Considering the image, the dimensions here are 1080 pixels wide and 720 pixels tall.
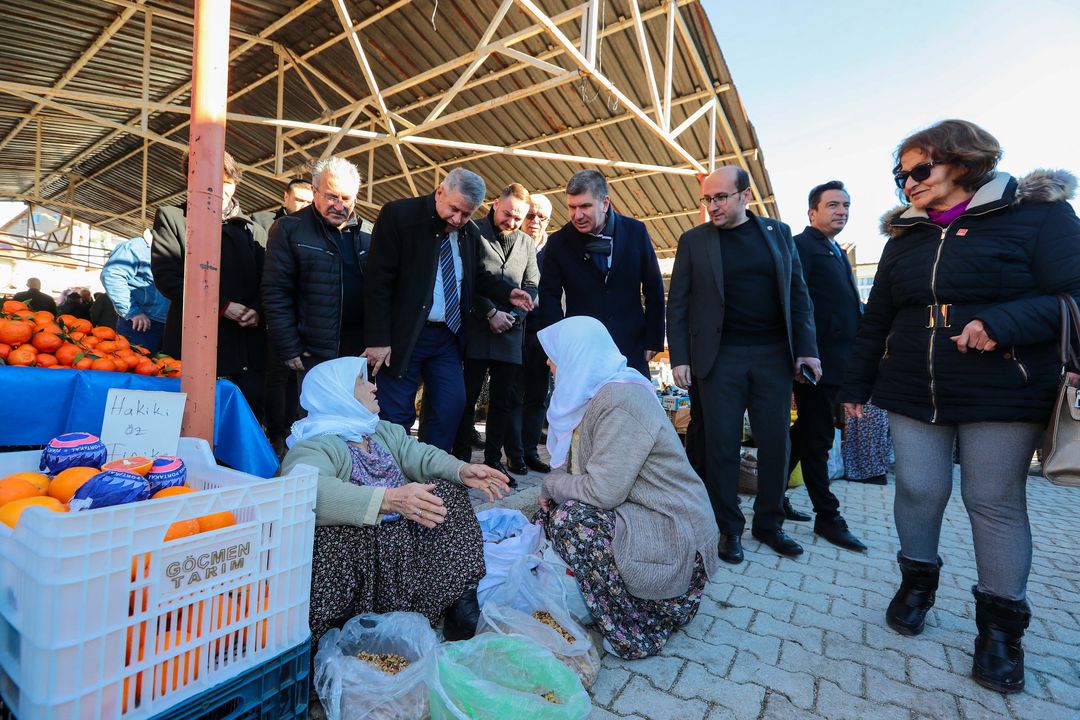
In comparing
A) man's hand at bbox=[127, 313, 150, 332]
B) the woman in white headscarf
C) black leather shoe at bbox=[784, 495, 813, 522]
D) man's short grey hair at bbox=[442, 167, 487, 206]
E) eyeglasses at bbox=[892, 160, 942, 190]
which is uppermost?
man's short grey hair at bbox=[442, 167, 487, 206]

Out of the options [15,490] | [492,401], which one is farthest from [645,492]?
[492,401]

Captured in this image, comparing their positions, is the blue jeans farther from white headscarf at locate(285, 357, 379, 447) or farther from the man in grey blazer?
the man in grey blazer

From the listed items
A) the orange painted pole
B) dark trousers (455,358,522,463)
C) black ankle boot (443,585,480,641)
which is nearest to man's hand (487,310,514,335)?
dark trousers (455,358,522,463)

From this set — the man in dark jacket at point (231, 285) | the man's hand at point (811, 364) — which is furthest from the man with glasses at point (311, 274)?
the man's hand at point (811, 364)

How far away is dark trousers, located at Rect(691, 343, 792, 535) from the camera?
283cm

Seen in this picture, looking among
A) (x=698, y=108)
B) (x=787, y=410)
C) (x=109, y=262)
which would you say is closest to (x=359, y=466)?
(x=787, y=410)

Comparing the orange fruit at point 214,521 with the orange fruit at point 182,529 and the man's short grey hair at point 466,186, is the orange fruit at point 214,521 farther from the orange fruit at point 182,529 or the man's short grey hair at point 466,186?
the man's short grey hair at point 466,186

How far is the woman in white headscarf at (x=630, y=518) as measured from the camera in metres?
1.85

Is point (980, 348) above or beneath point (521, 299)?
beneath

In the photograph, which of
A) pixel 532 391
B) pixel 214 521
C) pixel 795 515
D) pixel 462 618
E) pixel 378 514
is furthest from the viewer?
pixel 532 391

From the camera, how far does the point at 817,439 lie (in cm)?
335

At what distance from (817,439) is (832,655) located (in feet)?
5.37

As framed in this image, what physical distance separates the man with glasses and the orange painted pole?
0.67m

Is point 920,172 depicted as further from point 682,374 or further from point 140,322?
point 140,322
